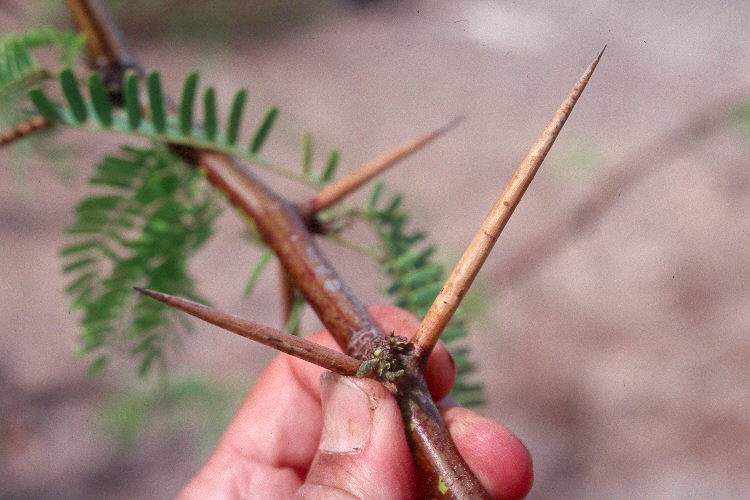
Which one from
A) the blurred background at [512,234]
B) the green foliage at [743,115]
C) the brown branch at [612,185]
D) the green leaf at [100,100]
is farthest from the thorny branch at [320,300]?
the green foliage at [743,115]

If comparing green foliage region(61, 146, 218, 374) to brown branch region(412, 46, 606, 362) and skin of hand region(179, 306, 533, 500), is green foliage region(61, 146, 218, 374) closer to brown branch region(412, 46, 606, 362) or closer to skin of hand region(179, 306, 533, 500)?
skin of hand region(179, 306, 533, 500)

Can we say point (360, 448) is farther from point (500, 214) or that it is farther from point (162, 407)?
point (162, 407)

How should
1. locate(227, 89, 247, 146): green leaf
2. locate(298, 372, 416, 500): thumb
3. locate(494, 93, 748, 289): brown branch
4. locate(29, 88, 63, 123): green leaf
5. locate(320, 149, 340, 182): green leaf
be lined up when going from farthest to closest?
locate(494, 93, 748, 289): brown branch, locate(320, 149, 340, 182): green leaf, locate(227, 89, 247, 146): green leaf, locate(29, 88, 63, 123): green leaf, locate(298, 372, 416, 500): thumb

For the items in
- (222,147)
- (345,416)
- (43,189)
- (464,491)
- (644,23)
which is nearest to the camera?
(464,491)

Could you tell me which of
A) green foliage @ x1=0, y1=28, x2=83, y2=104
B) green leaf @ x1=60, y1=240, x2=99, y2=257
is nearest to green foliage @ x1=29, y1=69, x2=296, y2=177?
green foliage @ x1=0, y1=28, x2=83, y2=104

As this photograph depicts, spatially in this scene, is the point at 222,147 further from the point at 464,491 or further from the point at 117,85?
the point at 464,491

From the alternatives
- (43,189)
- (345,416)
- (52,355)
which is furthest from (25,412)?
(345,416)
